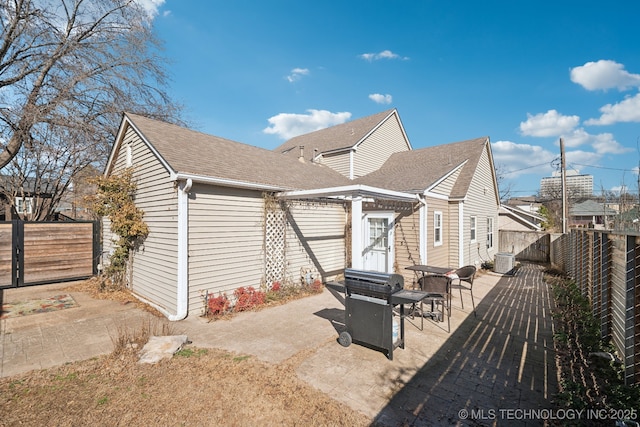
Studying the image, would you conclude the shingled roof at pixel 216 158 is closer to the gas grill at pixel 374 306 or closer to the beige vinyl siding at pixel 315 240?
the beige vinyl siding at pixel 315 240

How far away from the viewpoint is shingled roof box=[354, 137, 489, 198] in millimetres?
10140

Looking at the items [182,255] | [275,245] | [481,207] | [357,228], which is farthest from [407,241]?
[182,255]

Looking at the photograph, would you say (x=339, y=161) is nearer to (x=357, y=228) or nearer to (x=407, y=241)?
(x=407, y=241)

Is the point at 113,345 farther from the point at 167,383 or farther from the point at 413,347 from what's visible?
the point at 413,347

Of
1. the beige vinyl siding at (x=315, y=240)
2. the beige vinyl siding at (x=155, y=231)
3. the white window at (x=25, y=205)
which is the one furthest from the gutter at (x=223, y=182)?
the white window at (x=25, y=205)

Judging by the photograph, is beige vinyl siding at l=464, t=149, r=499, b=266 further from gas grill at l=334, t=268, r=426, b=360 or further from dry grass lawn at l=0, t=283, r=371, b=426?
dry grass lawn at l=0, t=283, r=371, b=426

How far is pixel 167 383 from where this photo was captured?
354 centimetres

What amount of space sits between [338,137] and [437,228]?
30.9 feet

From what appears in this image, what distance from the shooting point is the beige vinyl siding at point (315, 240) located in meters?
8.30

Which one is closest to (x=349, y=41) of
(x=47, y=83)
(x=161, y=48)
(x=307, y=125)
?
(x=161, y=48)

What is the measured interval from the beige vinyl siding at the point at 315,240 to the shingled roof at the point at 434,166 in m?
2.55

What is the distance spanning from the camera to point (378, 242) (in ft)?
32.4

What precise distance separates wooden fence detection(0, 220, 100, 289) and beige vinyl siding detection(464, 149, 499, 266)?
1386 centimetres

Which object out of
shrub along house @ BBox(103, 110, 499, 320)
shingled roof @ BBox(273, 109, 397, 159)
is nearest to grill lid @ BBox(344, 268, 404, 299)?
shrub along house @ BBox(103, 110, 499, 320)
